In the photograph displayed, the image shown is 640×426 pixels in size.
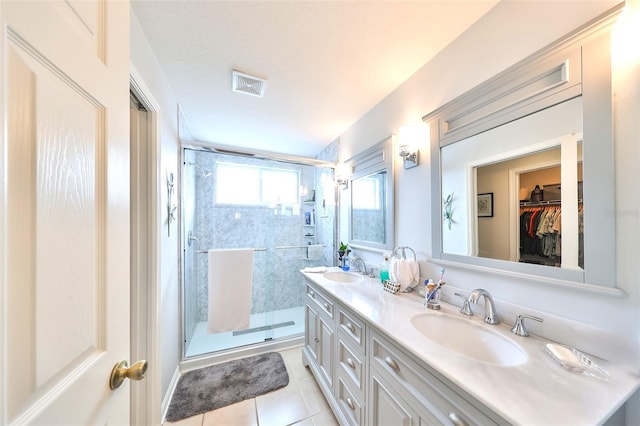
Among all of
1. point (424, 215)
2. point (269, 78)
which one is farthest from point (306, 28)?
point (424, 215)

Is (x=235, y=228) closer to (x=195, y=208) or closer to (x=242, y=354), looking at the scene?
(x=195, y=208)

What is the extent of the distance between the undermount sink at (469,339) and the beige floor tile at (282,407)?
112cm

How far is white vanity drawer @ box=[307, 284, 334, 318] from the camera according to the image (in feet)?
5.13

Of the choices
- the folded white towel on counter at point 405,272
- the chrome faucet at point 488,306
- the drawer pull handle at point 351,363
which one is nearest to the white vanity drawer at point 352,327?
the drawer pull handle at point 351,363

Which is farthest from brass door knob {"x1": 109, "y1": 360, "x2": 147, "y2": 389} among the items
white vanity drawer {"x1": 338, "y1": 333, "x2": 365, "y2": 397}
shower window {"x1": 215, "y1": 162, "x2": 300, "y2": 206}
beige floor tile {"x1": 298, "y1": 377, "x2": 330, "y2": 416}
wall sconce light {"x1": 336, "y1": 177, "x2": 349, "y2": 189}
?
shower window {"x1": 215, "y1": 162, "x2": 300, "y2": 206}

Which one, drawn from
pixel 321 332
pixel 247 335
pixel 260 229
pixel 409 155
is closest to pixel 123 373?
pixel 321 332

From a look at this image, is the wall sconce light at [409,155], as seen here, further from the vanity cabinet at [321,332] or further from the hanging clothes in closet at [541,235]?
the vanity cabinet at [321,332]

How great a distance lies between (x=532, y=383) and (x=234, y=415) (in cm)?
175

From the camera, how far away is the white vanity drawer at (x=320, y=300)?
1.56m

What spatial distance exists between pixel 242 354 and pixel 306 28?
270 cm

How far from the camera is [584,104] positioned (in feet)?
2.67

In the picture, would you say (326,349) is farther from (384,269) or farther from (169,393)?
(169,393)

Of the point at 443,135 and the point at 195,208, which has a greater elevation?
the point at 443,135

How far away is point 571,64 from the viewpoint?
0.84 meters
